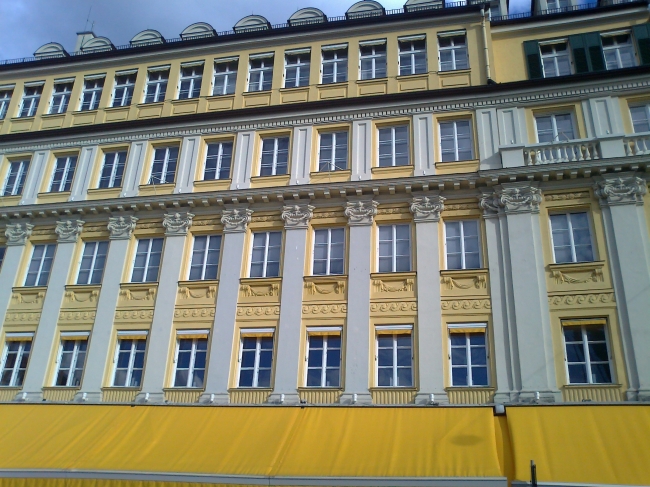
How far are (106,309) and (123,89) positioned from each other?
8.85m

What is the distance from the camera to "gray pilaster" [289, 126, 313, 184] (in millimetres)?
18594

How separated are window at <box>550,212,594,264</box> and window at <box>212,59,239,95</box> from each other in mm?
11638

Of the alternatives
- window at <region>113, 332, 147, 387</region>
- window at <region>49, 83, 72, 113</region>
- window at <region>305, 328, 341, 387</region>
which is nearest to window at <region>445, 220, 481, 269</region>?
window at <region>305, 328, 341, 387</region>

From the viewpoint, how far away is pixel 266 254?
58.6 ft

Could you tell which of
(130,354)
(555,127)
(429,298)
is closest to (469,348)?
(429,298)

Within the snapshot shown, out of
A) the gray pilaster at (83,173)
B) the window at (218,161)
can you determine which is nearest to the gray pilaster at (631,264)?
the window at (218,161)

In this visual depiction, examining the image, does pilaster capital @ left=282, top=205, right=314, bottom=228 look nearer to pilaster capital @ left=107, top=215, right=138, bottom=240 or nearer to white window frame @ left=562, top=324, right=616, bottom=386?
pilaster capital @ left=107, top=215, right=138, bottom=240

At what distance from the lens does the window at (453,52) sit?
19531mm

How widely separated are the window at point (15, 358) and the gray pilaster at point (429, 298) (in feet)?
38.4

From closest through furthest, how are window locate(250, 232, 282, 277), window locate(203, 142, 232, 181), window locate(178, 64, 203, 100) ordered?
window locate(250, 232, 282, 277) → window locate(203, 142, 232, 181) → window locate(178, 64, 203, 100)

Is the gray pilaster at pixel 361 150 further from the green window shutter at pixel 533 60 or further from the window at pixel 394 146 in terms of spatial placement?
the green window shutter at pixel 533 60

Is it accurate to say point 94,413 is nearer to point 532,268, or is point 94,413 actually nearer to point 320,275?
point 320,275

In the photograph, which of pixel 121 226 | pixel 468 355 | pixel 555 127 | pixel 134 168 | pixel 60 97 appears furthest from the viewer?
pixel 60 97

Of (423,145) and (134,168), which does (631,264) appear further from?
(134,168)
